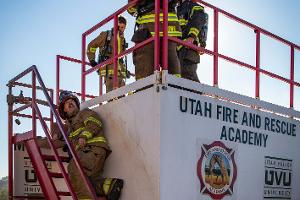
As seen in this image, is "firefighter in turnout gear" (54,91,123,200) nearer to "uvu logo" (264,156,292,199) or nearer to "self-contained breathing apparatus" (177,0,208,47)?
"self-contained breathing apparatus" (177,0,208,47)

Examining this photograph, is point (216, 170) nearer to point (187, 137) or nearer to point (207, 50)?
point (187, 137)

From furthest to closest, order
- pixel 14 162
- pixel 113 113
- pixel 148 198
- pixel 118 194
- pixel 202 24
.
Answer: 1. pixel 14 162
2. pixel 202 24
3. pixel 113 113
4. pixel 118 194
5. pixel 148 198

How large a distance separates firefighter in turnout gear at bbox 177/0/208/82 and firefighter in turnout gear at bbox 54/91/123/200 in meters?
1.58

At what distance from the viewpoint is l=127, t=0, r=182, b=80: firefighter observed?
5168 millimetres

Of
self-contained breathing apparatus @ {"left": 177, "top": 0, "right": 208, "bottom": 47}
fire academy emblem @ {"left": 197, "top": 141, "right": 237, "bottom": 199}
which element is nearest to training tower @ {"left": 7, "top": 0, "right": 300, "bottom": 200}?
fire academy emblem @ {"left": 197, "top": 141, "right": 237, "bottom": 199}

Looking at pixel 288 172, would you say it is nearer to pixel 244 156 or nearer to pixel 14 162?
pixel 244 156

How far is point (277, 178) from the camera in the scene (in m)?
5.93

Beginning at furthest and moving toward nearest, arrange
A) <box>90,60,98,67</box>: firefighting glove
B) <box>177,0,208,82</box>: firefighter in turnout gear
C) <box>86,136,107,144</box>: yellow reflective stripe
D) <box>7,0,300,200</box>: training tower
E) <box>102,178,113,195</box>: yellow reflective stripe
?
<box>90,60,98,67</box>: firefighting glove < <box>177,0,208,82</box>: firefighter in turnout gear < <box>86,136,107,144</box>: yellow reflective stripe < <box>102,178,113,195</box>: yellow reflective stripe < <box>7,0,300,200</box>: training tower

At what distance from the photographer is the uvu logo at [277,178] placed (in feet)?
18.9

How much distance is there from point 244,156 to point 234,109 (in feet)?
2.06

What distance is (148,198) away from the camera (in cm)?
452

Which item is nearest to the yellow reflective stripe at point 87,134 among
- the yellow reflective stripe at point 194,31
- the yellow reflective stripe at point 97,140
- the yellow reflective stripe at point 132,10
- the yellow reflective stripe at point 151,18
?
the yellow reflective stripe at point 97,140

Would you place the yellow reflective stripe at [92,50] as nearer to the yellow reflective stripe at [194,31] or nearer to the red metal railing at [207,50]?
the red metal railing at [207,50]

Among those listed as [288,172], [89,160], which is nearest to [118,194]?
[89,160]
